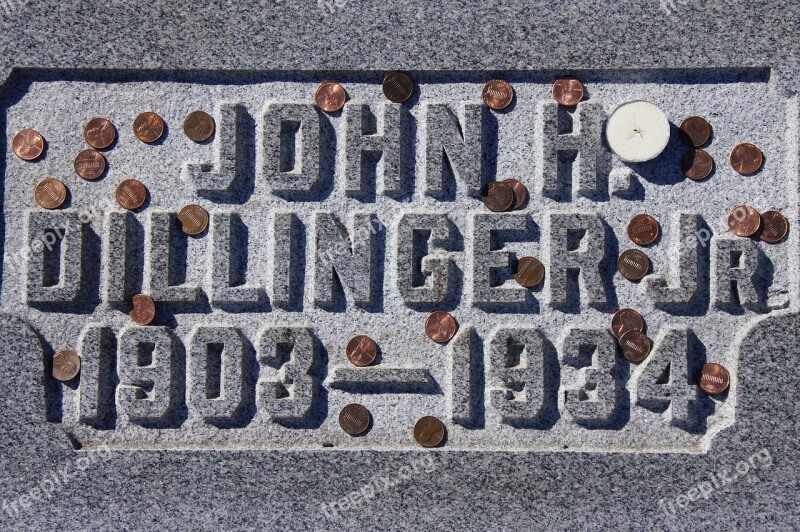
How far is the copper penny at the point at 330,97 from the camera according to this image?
171 inches

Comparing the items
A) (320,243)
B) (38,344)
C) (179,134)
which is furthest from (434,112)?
(38,344)

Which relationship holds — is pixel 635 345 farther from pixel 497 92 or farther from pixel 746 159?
pixel 497 92

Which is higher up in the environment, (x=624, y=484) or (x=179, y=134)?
(x=179, y=134)

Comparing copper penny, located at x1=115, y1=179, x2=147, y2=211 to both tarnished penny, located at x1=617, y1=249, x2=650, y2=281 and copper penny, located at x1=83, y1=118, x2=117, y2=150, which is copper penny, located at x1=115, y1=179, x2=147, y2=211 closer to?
copper penny, located at x1=83, y1=118, x2=117, y2=150

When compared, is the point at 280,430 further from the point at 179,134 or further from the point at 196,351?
the point at 179,134

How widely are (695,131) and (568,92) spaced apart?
900mm

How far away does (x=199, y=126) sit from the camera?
4.35 m

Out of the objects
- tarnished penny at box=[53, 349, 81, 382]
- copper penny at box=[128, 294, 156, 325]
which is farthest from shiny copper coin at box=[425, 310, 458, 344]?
tarnished penny at box=[53, 349, 81, 382]

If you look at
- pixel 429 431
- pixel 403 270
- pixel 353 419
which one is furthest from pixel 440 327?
pixel 353 419

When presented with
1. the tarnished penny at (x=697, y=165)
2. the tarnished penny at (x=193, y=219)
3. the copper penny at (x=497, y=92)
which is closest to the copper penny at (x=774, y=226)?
the tarnished penny at (x=697, y=165)

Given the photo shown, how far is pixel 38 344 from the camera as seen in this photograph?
429 centimetres

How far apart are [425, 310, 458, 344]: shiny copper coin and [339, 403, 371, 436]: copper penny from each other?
2.26 feet

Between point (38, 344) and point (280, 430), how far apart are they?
174cm

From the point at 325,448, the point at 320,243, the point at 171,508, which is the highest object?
the point at 320,243
